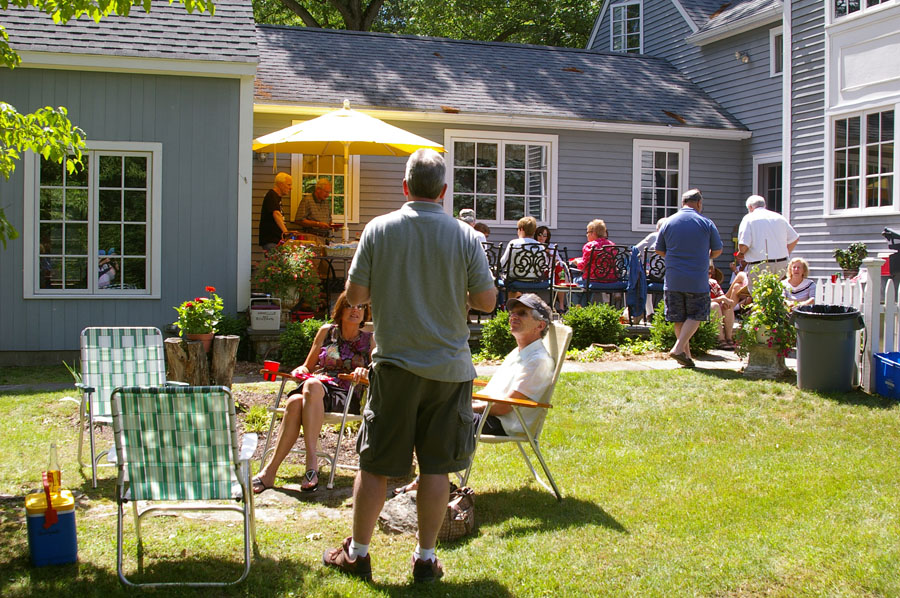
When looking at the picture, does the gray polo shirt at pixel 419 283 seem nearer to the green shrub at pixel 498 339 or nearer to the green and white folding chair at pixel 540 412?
the green and white folding chair at pixel 540 412

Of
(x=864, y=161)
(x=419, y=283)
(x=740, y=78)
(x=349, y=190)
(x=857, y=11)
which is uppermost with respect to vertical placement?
(x=857, y=11)

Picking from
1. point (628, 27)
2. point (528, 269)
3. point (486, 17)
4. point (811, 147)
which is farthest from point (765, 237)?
point (486, 17)

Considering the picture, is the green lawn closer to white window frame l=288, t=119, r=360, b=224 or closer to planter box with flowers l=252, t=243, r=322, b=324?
planter box with flowers l=252, t=243, r=322, b=324

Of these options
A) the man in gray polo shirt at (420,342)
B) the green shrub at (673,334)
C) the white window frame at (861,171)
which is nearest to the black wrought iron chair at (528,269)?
the green shrub at (673,334)

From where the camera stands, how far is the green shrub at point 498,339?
955cm

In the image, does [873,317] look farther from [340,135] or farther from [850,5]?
[850,5]

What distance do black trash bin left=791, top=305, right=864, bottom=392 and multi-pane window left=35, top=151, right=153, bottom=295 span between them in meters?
7.01

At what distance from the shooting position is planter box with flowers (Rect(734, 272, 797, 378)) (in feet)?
26.2

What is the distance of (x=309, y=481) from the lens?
5.19m

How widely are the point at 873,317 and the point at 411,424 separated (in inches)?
214

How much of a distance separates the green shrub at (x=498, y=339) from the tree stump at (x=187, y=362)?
345 centimetres

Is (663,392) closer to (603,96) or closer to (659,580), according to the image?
(659,580)

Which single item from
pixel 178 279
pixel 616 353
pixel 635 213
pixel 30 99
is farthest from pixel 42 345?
pixel 635 213

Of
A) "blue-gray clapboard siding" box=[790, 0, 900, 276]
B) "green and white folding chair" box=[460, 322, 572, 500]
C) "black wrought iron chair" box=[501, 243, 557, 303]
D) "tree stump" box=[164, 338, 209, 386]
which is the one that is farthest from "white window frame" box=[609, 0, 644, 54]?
"green and white folding chair" box=[460, 322, 572, 500]
